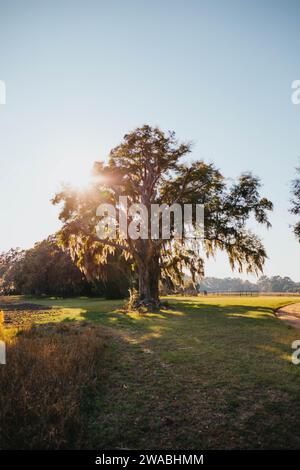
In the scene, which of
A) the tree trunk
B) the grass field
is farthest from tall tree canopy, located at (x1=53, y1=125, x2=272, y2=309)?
the grass field

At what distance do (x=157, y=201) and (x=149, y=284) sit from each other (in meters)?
7.12

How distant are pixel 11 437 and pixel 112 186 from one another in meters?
21.2

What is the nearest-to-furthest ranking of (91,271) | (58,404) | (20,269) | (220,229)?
(58,404) → (220,229) → (91,271) → (20,269)

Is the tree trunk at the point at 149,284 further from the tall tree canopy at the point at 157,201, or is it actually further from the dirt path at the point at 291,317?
the dirt path at the point at 291,317

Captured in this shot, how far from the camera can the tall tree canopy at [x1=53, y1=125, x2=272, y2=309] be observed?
22594mm

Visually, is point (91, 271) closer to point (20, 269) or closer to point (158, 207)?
point (158, 207)

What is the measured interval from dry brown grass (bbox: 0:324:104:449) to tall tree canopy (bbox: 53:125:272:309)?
14.7 meters

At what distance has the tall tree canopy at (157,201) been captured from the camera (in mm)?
22594

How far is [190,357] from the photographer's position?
8.05 m

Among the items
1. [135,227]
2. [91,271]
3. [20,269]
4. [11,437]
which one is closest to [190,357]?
[11,437]

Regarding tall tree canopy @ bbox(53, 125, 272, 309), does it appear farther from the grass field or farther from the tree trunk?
the grass field

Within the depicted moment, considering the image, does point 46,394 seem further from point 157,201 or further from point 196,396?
point 157,201

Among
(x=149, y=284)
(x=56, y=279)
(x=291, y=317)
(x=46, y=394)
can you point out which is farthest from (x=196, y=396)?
(x=56, y=279)

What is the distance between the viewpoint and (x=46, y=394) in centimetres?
495
